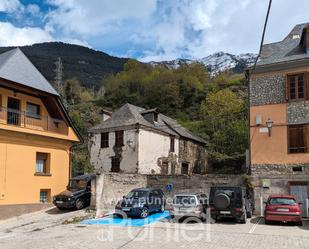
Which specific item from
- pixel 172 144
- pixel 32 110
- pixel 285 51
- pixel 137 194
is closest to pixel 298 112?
pixel 285 51

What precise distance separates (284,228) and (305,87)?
8262 millimetres

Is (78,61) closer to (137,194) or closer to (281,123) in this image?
(137,194)

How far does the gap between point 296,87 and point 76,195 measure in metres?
13.9

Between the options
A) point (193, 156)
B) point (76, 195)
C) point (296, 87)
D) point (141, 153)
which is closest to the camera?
point (296, 87)

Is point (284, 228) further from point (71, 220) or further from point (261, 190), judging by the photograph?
point (71, 220)

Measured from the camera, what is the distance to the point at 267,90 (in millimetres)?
22219

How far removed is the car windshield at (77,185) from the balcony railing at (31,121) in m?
3.21

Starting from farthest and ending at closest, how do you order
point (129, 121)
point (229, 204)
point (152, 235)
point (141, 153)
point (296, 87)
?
point (129, 121) < point (141, 153) < point (296, 87) < point (229, 204) < point (152, 235)

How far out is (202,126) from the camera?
2078 inches

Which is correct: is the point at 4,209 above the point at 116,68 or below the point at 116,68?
below

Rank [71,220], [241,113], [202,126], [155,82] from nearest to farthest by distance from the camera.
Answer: [71,220], [241,113], [202,126], [155,82]

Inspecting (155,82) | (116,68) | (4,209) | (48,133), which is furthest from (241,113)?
(116,68)

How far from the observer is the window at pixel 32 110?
879 inches

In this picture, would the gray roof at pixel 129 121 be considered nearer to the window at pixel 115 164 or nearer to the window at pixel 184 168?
the window at pixel 115 164
